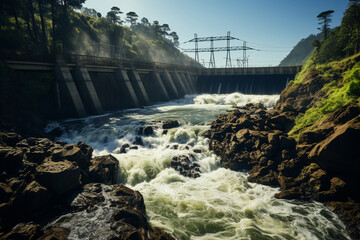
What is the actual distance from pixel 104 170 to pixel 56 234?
15.0ft

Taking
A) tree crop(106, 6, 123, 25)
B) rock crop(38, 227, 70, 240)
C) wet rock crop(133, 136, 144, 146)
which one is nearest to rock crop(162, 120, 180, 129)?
wet rock crop(133, 136, 144, 146)

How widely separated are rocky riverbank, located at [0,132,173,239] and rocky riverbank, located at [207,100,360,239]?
6.74 metres

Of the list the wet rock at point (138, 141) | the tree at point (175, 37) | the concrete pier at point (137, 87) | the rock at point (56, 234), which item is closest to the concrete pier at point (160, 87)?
the concrete pier at point (137, 87)

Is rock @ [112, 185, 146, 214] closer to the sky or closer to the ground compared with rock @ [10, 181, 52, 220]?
closer to the ground

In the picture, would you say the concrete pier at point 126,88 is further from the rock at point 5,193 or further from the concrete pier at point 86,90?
the rock at point 5,193

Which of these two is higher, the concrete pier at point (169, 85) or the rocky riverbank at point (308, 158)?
the concrete pier at point (169, 85)

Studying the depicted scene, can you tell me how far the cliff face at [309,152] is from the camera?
839 centimetres

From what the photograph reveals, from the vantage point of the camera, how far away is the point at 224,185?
11.0 m

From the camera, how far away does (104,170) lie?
427 inches

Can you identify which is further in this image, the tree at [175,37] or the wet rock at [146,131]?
the tree at [175,37]

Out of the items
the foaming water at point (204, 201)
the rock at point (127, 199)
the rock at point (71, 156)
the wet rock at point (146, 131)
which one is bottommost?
the foaming water at point (204, 201)

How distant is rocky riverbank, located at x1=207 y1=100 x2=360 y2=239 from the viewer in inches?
329

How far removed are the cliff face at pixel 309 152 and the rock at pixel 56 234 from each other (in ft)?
30.0

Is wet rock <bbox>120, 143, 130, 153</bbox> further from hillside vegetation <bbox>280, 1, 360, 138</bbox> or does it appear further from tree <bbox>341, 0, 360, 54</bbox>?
tree <bbox>341, 0, 360, 54</bbox>
